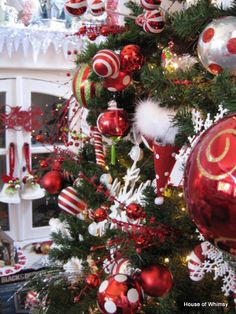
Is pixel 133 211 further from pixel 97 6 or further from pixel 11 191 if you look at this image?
pixel 11 191

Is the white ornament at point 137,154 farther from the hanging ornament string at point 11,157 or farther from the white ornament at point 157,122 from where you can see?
the hanging ornament string at point 11,157

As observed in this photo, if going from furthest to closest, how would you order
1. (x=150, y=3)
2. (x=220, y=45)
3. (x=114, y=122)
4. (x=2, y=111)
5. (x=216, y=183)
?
(x=2, y=111), (x=114, y=122), (x=150, y=3), (x=220, y=45), (x=216, y=183)

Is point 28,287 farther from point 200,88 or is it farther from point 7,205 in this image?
point 7,205

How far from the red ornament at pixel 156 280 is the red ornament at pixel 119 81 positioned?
1.15 ft

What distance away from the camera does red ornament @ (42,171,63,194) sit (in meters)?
1.01

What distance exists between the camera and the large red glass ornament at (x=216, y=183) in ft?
1.22

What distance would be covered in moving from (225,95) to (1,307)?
138 centimetres

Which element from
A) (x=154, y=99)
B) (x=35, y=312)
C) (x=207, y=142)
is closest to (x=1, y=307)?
(x=35, y=312)

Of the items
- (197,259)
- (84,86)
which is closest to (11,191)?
(84,86)

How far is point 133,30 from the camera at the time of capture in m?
0.79

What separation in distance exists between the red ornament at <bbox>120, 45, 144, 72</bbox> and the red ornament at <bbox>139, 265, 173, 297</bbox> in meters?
0.38

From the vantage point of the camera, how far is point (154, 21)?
2.23 ft

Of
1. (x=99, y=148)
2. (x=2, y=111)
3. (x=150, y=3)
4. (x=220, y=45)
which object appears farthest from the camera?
(x=2, y=111)

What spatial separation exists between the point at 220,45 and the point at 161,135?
206 mm
